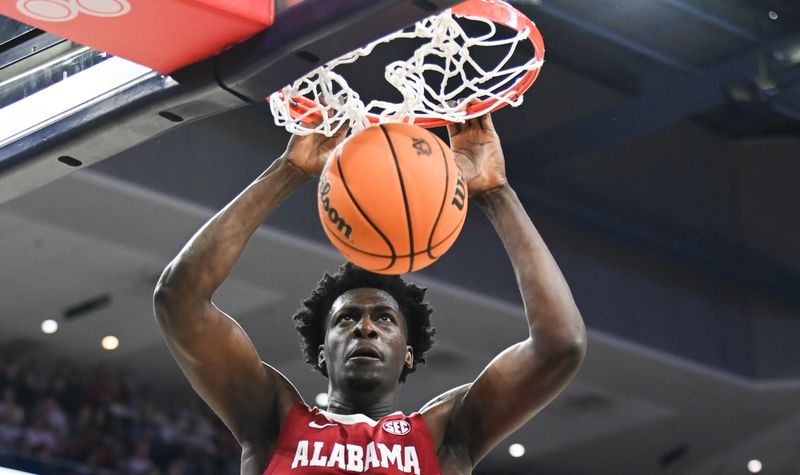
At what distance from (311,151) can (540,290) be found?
65 centimetres

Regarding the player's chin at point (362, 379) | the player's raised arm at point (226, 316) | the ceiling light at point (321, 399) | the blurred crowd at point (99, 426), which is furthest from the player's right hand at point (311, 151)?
the ceiling light at point (321, 399)

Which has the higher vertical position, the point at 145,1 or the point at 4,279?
the point at 145,1

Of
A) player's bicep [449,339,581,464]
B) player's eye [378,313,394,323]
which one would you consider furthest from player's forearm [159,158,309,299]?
player's bicep [449,339,581,464]

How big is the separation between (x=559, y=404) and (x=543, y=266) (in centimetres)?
713

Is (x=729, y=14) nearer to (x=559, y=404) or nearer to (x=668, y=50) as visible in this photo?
(x=668, y=50)

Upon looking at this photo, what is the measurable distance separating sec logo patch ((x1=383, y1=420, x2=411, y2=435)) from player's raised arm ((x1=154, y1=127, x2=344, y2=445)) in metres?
0.26

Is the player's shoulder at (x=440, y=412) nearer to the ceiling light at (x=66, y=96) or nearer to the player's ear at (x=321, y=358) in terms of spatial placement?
the player's ear at (x=321, y=358)

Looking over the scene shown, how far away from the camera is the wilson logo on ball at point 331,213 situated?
254cm

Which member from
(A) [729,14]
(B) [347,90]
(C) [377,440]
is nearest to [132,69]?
(B) [347,90]

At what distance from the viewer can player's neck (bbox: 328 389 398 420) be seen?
310cm

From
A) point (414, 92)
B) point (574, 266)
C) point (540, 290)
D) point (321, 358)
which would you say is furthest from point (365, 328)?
point (574, 266)

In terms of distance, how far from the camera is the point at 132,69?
2.65 meters

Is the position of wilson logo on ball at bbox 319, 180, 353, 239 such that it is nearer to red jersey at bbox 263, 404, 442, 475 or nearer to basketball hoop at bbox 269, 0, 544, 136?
basketball hoop at bbox 269, 0, 544, 136

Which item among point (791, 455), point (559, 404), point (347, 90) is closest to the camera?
point (347, 90)
